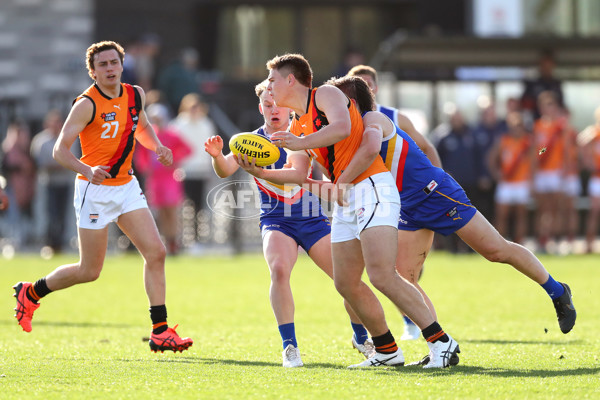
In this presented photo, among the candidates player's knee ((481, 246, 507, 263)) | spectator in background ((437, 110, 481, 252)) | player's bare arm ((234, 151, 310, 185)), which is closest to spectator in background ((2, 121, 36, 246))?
spectator in background ((437, 110, 481, 252))

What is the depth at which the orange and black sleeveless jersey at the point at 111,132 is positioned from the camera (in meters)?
7.76

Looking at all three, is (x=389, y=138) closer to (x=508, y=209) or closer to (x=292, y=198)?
(x=292, y=198)

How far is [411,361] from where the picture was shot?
7023 millimetres

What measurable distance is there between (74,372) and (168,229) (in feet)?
34.3

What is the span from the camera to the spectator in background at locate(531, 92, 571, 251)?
17109mm

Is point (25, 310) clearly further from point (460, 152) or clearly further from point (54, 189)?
point (460, 152)

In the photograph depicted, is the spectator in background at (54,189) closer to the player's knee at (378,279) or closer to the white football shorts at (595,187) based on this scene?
the white football shorts at (595,187)

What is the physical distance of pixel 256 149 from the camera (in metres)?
6.53

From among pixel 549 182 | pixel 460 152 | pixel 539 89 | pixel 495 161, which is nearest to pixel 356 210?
pixel 460 152

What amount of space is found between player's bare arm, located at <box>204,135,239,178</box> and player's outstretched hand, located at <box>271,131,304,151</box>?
683mm

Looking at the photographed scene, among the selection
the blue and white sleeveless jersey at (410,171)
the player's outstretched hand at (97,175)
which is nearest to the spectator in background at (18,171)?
the player's outstretched hand at (97,175)

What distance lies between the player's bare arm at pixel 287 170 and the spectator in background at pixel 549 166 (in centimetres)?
1092

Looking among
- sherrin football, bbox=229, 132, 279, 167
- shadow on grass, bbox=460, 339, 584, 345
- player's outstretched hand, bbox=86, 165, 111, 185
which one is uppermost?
sherrin football, bbox=229, 132, 279, 167

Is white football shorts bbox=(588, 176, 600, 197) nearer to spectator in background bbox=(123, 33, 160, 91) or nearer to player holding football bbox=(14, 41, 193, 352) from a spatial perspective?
spectator in background bbox=(123, 33, 160, 91)
